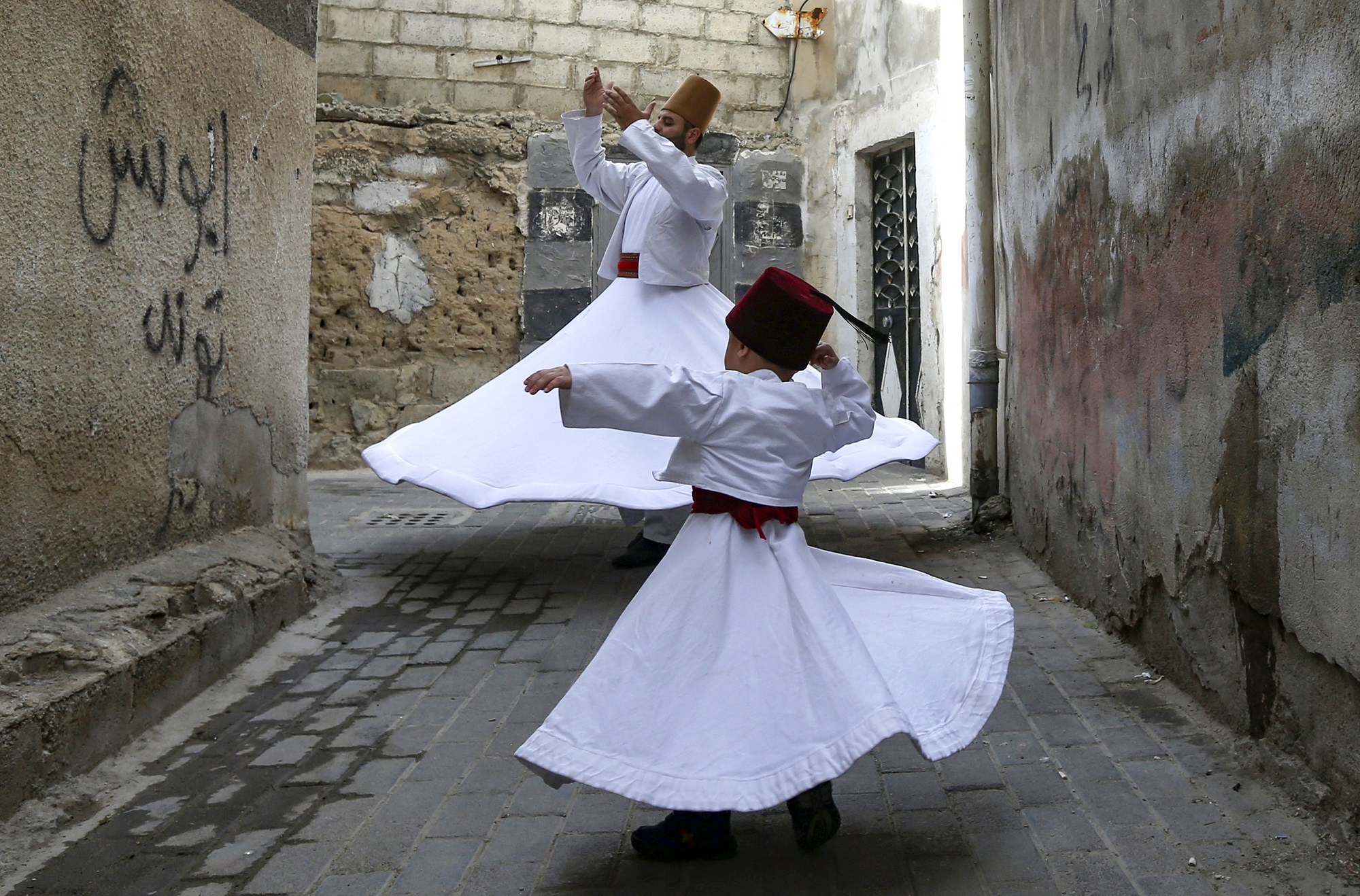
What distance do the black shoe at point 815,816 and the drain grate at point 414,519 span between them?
189 inches

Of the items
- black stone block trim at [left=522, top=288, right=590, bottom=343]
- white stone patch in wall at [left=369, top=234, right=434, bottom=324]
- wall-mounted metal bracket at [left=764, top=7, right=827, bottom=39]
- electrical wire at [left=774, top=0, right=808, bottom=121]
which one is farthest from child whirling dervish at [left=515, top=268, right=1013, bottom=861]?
wall-mounted metal bracket at [left=764, top=7, right=827, bottom=39]

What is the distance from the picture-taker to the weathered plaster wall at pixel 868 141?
29.8 feet

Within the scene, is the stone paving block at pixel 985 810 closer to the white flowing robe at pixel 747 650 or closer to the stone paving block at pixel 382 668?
the white flowing robe at pixel 747 650

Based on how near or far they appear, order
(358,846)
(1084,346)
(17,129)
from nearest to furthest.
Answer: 1. (358,846)
2. (17,129)
3. (1084,346)

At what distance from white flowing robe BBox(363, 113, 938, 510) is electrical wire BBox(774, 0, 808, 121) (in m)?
5.66

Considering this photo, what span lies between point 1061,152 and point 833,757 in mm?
3328

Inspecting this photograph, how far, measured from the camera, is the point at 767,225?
36.6 feet

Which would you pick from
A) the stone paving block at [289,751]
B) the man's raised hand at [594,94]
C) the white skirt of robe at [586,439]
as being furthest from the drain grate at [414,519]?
the stone paving block at [289,751]

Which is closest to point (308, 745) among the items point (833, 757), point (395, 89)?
point (833, 757)

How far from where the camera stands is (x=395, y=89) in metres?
10.7

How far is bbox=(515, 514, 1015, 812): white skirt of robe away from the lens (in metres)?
2.49

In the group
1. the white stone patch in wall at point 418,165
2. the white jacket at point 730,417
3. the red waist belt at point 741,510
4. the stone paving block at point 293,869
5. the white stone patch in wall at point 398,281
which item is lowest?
the stone paving block at point 293,869

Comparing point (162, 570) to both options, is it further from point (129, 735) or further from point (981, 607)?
point (981, 607)

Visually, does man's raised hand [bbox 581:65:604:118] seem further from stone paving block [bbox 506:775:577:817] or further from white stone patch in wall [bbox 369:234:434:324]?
white stone patch in wall [bbox 369:234:434:324]
